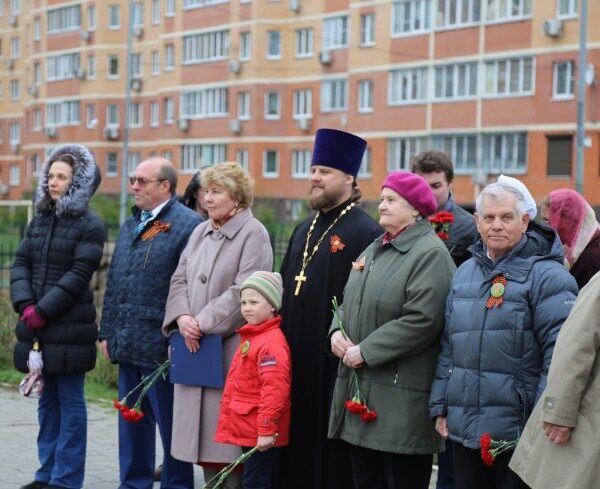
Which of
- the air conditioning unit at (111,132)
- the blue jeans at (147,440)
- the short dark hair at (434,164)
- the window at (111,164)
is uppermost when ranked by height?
the air conditioning unit at (111,132)

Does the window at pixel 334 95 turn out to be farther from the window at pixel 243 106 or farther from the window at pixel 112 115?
the window at pixel 112 115

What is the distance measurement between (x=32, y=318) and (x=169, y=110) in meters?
59.0

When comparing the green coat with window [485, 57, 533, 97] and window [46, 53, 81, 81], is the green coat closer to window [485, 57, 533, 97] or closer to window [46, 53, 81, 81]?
window [485, 57, 533, 97]

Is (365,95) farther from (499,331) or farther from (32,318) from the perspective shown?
(499,331)

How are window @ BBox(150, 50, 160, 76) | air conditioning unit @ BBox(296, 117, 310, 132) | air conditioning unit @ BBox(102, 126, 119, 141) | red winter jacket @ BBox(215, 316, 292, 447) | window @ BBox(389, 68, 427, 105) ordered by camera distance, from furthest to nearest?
air conditioning unit @ BBox(102, 126, 119, 141) < window @ BBox(150, 50, 160, 76) < air conditioning unit @ BBox(296, 117, 310, 132) < window @ BBox(389, 68, 427, 105) < red winter jacket @ BBox(215, 316, 292, 447)

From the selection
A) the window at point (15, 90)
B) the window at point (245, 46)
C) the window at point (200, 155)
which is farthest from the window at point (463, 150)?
the window at point (15, 90)

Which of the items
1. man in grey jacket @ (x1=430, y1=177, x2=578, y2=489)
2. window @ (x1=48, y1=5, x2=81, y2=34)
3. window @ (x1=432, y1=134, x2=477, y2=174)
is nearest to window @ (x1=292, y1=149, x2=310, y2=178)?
window @ (x1=432, y1=134, x2=477, y2=174)

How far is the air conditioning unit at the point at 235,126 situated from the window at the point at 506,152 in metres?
16.9

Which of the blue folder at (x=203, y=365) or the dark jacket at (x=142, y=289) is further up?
the dark jacket at (x=142, y=289)

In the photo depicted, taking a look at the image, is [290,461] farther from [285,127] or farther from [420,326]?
[285,127]

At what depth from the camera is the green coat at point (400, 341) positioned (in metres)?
6.01

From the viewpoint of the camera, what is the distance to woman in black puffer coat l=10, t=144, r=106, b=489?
306 inches

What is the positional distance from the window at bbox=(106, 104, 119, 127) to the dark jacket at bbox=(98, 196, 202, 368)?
64.6 metres

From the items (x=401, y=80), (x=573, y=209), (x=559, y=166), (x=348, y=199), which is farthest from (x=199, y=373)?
(x=401, y=80)
